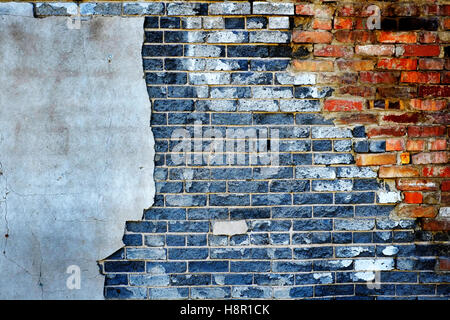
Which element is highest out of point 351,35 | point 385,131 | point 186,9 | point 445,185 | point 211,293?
point 186,9

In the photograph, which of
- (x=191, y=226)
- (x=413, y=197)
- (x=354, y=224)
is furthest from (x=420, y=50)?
(x=191, y=226)

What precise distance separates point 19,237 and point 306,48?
6.81ft

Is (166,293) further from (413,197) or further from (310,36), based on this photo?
(310,36)

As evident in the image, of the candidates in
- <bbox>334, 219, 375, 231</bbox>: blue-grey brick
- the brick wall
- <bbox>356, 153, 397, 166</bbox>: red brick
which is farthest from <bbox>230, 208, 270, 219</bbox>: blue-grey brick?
<bbox>356, 153, 397, 166</bbox>: red brick

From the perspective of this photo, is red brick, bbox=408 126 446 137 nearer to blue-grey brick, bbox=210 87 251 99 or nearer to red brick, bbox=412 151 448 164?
red brick, bbox=412 151 448 164

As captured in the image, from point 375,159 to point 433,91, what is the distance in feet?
1.81

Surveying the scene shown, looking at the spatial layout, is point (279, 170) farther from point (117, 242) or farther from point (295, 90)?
point (117, 242)

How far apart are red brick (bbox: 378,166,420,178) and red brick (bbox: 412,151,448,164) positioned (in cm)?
6

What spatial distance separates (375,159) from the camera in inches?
76.2

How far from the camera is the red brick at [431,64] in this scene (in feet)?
6.34

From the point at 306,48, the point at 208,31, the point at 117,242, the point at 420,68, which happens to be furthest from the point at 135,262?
the point at 420,68

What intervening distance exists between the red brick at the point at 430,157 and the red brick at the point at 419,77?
1.47 ft
